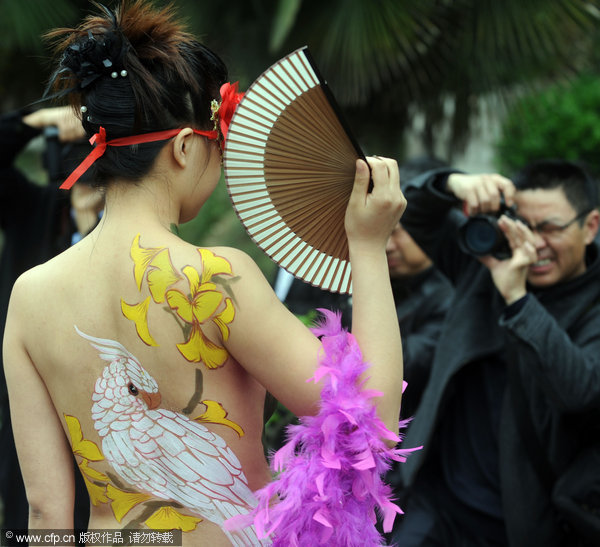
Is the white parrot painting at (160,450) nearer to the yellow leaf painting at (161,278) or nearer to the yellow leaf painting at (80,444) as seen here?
the yellow leaf painting at (80,444)

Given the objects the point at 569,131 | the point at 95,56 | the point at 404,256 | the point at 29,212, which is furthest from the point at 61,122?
the point at 569,131

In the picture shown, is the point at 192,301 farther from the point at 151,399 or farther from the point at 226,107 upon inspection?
the point at 226,107

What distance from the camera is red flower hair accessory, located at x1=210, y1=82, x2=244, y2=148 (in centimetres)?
151

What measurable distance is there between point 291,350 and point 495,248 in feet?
4.63

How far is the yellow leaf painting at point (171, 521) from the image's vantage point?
1425mm

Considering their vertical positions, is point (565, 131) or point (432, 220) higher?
point (432, 220)

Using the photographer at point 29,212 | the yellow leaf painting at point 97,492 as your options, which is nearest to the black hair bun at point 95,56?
the yellow leaf painting at point 97,492

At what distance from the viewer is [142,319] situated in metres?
1.37

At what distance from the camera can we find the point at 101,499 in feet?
4.84

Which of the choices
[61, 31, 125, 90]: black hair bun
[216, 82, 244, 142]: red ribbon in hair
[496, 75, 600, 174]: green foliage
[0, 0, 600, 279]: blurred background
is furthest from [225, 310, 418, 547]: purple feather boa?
[496, 75, 600, 174]: green foliage

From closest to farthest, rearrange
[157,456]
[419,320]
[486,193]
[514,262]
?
1. [157,456]
2. [514,262]
3. [486,193]
4. [419,320]

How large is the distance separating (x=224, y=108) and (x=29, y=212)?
1.98 m

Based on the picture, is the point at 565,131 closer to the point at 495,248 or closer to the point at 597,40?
the point at 597,40

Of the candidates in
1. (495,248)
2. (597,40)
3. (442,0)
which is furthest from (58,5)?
(495,248)
